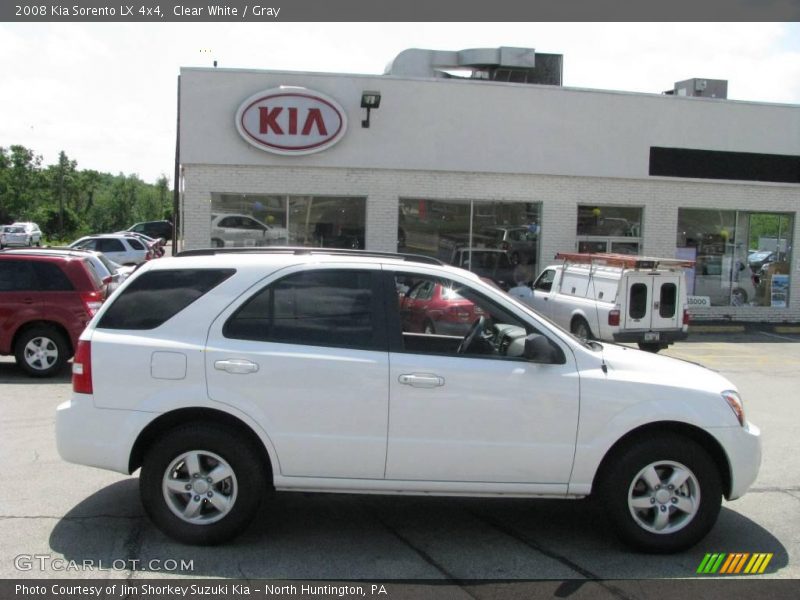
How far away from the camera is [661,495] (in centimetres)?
499

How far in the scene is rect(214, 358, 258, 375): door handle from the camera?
4.81 meters

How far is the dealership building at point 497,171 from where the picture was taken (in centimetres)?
1730

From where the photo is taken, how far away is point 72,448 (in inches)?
193


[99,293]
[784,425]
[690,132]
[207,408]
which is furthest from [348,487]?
Result: [690,132]

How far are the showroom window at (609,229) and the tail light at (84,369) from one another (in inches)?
623

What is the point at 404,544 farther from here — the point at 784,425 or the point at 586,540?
the point at 784,425

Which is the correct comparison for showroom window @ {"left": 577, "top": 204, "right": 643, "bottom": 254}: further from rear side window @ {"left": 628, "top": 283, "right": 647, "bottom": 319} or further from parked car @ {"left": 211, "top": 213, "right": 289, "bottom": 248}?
parked car @ {"left": 211, "top": 213, "right": 289, "bottom": 248}

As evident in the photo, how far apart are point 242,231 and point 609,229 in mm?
8922

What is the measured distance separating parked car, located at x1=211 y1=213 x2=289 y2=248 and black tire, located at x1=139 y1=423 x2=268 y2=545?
1290 centimetres

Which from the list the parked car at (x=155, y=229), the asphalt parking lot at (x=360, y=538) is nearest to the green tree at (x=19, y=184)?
the parked car at (x=155, y=229)

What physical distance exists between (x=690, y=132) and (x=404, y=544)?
56.2 ft

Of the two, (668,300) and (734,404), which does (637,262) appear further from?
(734,404)

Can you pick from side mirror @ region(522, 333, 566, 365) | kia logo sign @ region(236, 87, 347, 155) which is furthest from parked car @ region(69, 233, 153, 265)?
side mirror @ region(522, 333, 566, 365)

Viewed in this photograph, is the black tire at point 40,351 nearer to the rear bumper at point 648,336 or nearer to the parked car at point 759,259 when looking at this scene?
the rear bumper at point 648,336
